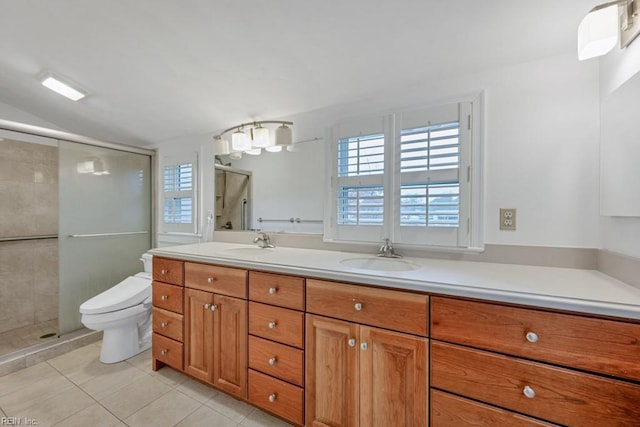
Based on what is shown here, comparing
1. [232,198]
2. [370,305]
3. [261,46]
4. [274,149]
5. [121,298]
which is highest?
[261,46]

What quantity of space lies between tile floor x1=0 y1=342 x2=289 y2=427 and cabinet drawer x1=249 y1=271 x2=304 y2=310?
0.68 metres

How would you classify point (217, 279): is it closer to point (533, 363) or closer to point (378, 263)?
point (378, 263)

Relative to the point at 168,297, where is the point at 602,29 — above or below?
above

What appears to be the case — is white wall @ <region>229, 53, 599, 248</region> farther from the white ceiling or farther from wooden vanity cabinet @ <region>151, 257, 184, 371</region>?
wooden vanity cabinet @ <region>151, 257, 184, 371</region>

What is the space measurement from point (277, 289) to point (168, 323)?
95cm

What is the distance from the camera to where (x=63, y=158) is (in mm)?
A: 2135

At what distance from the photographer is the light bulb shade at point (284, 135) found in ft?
6.25

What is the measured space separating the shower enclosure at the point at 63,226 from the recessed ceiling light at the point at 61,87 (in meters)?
0.32

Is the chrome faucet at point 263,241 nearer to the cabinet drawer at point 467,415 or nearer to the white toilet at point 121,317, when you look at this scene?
the white toilet at point 121,317

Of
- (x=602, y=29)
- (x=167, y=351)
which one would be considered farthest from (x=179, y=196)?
(x=602, y=29)

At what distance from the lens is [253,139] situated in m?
2.03

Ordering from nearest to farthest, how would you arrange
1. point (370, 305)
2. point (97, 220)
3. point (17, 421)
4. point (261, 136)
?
1. point (370, 305)
2. point (17, 421)
3. point (261, 136)
4. point (97, 220)

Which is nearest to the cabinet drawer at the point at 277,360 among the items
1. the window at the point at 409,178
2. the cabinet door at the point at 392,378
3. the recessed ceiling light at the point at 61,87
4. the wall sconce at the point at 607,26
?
the cabinet door at the point at 392,378

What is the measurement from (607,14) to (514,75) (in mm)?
428
